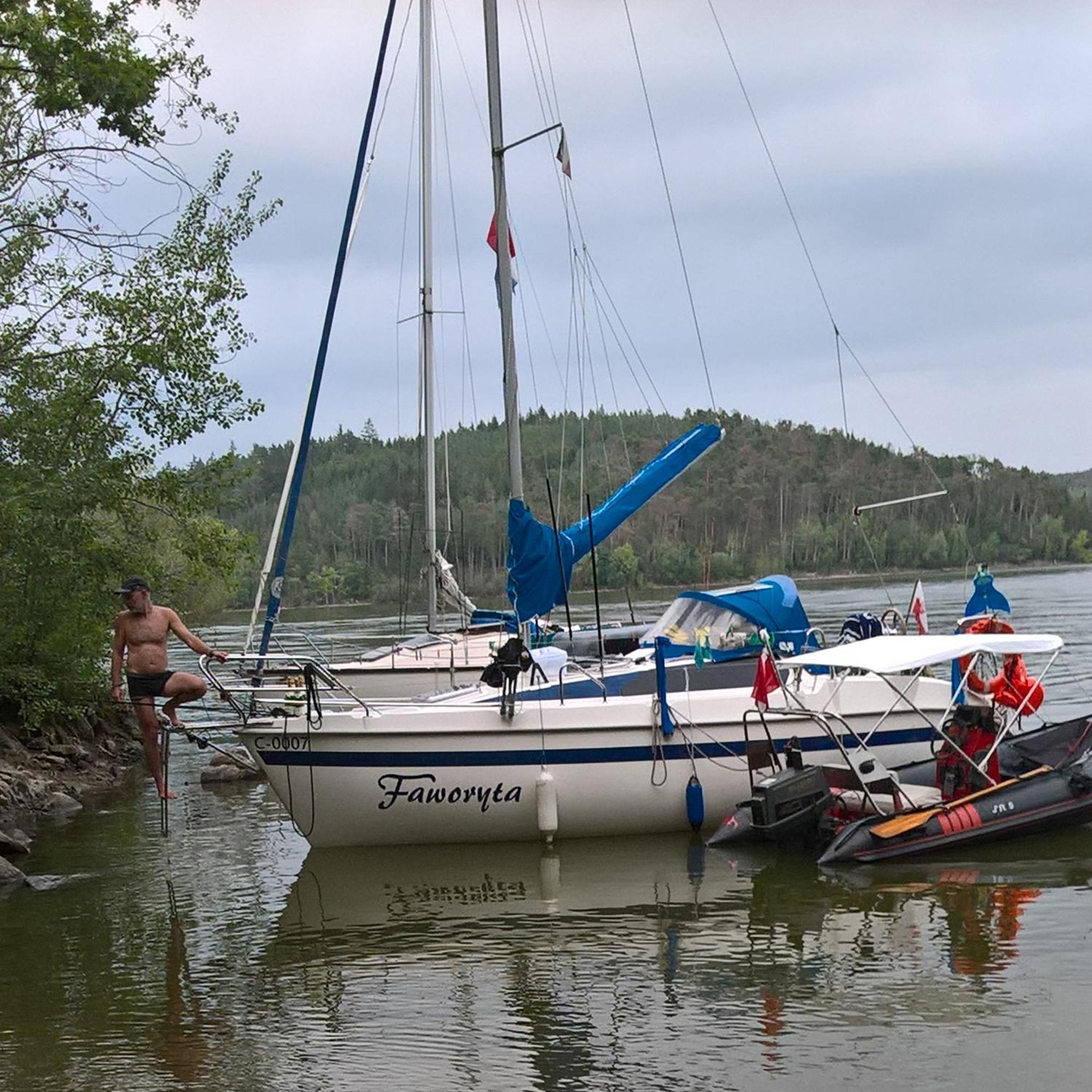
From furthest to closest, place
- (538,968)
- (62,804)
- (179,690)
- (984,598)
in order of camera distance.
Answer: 1. (62,804)
2. (984,598)
3. (179,690)
4. (538,968)

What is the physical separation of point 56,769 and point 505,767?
862cm

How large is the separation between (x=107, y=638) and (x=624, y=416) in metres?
108

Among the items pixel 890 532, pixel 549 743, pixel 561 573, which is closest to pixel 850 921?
pixel 549 743

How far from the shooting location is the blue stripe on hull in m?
14.6

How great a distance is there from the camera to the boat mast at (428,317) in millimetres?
27109

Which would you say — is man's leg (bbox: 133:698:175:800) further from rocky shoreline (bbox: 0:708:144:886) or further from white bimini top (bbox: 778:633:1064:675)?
white bimini top (bbox: 778:633:1064:675)

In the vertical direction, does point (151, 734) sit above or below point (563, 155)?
below

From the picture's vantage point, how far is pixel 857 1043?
29.8ft

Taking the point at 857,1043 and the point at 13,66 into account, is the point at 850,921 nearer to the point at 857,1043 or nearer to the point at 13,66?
the point at 857,1043

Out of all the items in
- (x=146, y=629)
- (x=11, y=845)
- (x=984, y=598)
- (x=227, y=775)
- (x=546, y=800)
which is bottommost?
(x=227, y=775)

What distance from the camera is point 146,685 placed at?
1366cm

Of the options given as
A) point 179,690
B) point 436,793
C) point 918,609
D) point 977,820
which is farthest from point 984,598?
point 179,690

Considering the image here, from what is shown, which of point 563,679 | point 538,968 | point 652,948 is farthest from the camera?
point 563,679

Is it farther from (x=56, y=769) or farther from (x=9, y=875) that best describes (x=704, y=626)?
(x=56, y=769)
